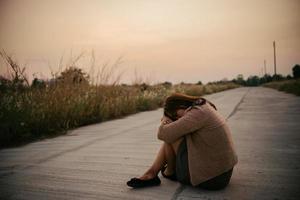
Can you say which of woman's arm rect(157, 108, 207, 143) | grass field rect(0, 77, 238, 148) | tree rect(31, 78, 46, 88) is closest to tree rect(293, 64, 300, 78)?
grass field rect(0, 77, 238, 148)

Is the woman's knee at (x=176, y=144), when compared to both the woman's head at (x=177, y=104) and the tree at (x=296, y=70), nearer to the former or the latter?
the woman's head at (x=177, y=104)

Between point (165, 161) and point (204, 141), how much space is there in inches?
24.2

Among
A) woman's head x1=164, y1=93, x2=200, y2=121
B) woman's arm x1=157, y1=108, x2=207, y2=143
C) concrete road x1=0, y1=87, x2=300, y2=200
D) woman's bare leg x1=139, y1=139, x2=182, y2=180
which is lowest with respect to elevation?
concrete road x1=0, y1=87, x2=300, y2=200

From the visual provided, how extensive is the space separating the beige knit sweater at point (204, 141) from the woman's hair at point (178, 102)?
98 mm

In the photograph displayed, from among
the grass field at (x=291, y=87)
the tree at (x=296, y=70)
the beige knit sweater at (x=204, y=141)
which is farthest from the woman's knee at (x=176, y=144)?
the tree at (x=296, y=70)

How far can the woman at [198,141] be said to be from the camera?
293 cm

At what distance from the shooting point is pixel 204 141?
2967 millimetres

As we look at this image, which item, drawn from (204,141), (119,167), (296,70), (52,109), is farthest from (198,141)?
(296,70)

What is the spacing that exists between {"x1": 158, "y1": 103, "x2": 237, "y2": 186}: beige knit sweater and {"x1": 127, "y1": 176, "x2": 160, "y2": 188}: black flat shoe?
43 centimetres

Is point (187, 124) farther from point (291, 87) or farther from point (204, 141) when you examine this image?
point (291, 87)

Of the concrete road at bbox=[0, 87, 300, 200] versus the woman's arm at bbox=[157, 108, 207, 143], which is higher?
the woman's arm at bbox=[157, 108, 207, 143]

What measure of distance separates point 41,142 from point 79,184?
9.69 feet

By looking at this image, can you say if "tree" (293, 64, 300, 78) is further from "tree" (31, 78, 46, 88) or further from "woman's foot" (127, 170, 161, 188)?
"woman's foot" (127, 170, 161, 188)

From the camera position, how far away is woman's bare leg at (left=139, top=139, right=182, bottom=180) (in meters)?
3.24
